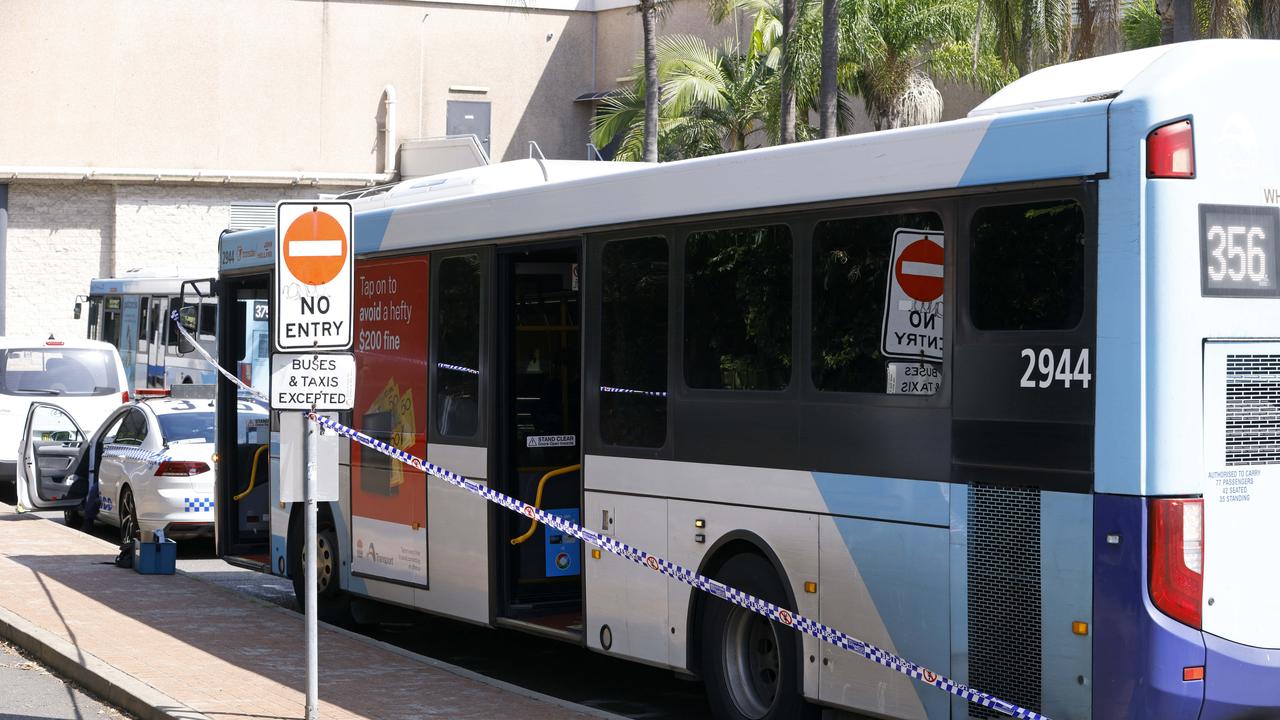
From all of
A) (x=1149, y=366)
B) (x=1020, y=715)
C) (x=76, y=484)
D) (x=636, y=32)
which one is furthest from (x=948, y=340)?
(x=636, y=32)

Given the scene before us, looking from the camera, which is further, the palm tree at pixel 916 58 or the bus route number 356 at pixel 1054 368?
the palm tree at pixel 916 58

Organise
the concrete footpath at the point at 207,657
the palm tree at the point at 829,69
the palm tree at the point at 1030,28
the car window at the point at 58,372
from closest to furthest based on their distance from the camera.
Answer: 1. the concrete footpath at the point at 207,657
2. the car window at the point at 58,372
3. the palm tree at the point at 829,69
4. the palm tree at the point at 1030,28

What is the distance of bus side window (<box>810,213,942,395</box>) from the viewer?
705cm

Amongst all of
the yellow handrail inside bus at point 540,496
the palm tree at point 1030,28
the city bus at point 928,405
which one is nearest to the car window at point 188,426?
the city bus at point 928,405

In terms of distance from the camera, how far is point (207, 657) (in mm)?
10227

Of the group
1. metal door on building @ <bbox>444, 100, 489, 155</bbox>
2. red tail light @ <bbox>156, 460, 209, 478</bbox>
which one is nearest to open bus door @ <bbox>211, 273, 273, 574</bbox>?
red tail light @ <bbox>156, 460, 209, 478</bbox>

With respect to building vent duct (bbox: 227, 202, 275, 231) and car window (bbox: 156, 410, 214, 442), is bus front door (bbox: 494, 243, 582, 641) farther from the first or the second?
building vent duct (bbox: 227, 202, 275, 231)

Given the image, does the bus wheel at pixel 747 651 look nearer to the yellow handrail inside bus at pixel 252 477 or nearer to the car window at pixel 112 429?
the yellow handrail inside bus at pixel 252 477

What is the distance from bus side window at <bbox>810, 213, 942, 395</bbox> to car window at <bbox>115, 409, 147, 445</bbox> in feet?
34.1

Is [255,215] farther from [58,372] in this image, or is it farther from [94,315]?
[94,315]

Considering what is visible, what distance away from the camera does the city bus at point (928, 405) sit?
6090mm

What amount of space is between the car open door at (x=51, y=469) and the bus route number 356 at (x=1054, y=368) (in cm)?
1411

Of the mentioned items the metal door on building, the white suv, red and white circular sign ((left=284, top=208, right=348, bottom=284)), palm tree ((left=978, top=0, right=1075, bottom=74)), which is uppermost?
the metal door on building

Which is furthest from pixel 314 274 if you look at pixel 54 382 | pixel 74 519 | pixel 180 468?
pixel 54 382
